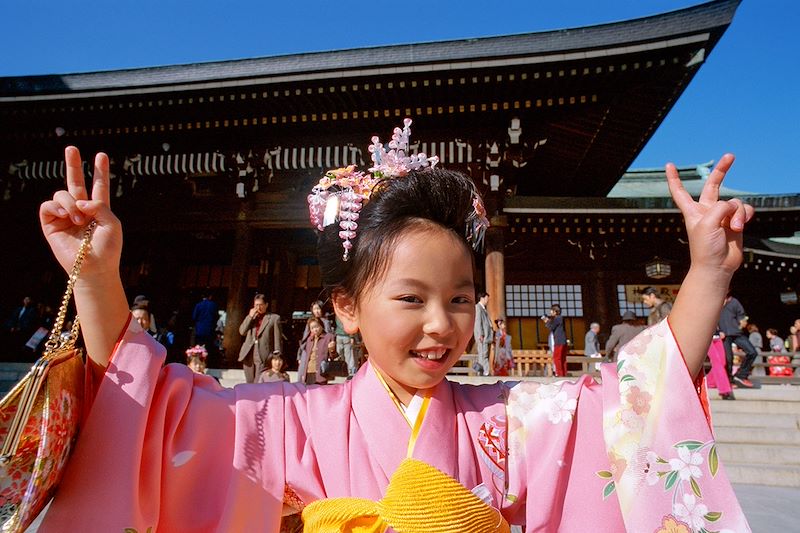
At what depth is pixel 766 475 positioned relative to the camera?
15.7ft

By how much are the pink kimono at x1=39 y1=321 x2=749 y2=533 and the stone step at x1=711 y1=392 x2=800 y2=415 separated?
5.97m

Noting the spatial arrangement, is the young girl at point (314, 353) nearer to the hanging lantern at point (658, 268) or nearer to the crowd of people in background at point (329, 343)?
the crowd of people in background at point (329, 343)

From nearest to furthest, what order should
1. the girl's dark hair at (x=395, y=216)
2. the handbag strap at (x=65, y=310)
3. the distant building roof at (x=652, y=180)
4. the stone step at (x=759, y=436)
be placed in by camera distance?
the handbag strap at (x=65, y=310), the girl's dark hair at (x=395, y=216), the stone step at (x=759, y=436), the distant building roof at (x=652, y=180)

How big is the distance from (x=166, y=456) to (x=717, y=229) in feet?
4.47

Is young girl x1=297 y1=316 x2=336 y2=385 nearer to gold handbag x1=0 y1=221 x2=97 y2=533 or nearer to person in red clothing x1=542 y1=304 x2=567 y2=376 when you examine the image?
person in red clothing x1=542 y1=304 x2=567 y2=376

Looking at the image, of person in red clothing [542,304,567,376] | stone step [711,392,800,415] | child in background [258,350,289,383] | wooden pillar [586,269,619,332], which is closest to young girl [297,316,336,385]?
child in background [258,350,289,383]

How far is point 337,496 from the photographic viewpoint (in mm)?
1101

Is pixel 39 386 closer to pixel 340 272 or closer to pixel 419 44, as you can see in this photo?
pixel 340 272

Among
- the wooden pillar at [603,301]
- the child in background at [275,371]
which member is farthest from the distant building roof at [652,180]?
the child in background at [275,371]

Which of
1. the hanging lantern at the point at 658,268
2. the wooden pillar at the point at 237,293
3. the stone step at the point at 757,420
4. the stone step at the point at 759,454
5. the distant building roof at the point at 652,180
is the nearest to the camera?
the stone step at the point at 759,454

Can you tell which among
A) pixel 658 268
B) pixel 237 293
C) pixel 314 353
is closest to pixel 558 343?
pixel 658 268

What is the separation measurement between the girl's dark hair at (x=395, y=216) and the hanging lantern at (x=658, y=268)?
915 cm

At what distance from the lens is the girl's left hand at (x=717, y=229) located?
3.43ft

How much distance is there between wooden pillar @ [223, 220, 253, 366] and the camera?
8109 mm
